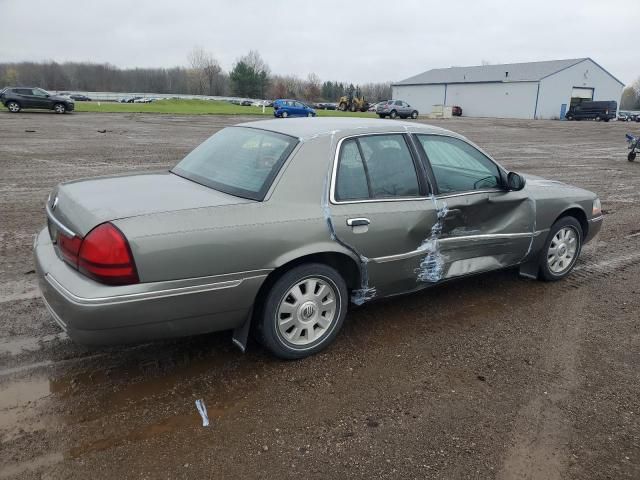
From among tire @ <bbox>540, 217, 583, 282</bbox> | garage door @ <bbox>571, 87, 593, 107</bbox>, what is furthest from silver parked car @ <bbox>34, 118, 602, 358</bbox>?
garage door @ <bbox>571, 87, 593, 107</bbox>

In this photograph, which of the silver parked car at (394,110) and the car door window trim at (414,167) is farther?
the silver parked car at (394,110)

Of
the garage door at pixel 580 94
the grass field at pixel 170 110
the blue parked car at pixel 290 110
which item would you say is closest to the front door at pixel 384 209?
the grass field at pixel 170 110

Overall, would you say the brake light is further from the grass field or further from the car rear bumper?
the grass field

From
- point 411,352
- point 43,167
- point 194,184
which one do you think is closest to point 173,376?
point 194,184

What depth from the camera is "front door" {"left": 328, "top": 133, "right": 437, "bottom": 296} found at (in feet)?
11.9

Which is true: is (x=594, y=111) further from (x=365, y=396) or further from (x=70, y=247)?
(x=70, y=247)

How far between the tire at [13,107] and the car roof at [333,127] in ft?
102

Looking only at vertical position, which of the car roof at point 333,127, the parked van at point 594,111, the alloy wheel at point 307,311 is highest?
the parked van at point 594,111

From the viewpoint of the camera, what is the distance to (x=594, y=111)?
55438 millimetres

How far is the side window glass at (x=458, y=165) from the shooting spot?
4.23 meters

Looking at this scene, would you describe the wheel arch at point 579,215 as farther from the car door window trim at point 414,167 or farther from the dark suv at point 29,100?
the dark suv at point 29,100

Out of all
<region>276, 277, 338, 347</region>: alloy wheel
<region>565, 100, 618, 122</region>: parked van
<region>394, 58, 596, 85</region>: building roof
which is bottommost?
Answer: <region>276, 277, 338, 347</region>: alloy wheel

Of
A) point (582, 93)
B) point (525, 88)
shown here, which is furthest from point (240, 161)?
point (582, 93)

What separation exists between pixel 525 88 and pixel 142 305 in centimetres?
6781
